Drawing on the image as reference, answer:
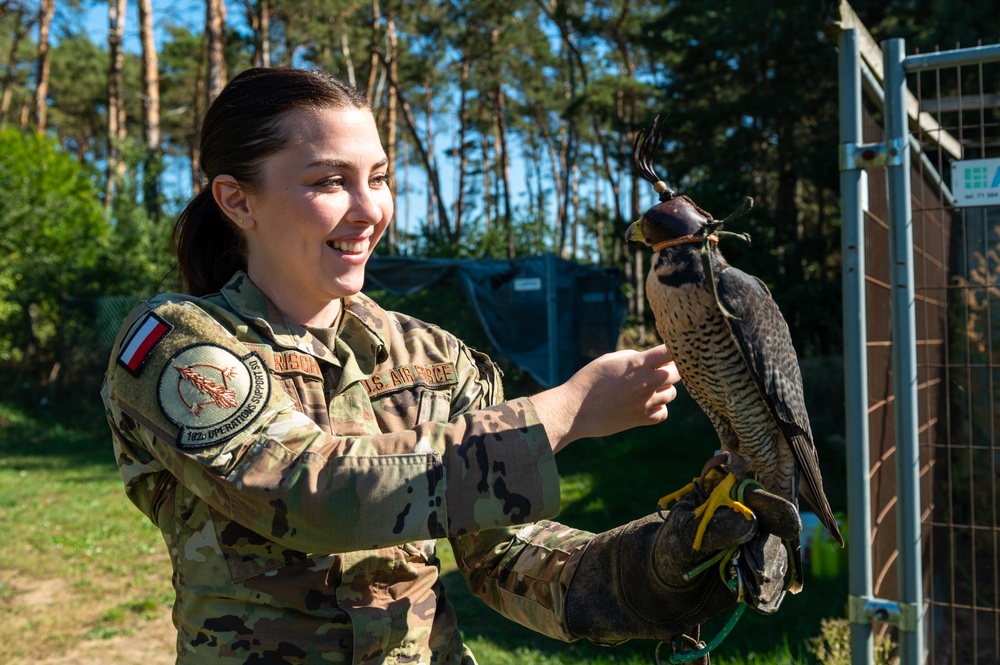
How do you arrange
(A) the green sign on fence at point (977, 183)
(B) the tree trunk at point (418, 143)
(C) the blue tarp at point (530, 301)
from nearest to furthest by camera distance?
(A) the green sign on fence at point (977, 183) < (C) the blue tarp at point (530, 301) < (B) the tree trunk at point (418, 143)

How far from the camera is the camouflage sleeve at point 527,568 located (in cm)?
170

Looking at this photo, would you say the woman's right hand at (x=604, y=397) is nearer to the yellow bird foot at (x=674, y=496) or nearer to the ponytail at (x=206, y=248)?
the yellow bird foot at (x=674, y=496)

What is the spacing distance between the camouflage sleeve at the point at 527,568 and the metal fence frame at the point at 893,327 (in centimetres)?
163

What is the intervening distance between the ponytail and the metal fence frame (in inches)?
88.4

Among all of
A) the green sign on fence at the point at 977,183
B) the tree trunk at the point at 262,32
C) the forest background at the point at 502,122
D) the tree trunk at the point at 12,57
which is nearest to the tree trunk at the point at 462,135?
the forest background at the point at 502,122

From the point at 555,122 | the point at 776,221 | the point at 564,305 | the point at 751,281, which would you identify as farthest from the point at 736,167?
the point at 555,122

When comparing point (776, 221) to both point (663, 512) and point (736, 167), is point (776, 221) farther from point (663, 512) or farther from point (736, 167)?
point (663, 512)

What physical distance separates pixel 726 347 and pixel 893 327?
1.48 meters

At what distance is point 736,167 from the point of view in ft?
42.1

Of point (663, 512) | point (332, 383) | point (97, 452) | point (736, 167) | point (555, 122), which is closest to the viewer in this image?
point (332, 383)

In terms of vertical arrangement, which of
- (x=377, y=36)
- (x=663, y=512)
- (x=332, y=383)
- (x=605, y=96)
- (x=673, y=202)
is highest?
(x=377, y=36)

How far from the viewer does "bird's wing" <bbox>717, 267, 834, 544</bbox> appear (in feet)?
6.11

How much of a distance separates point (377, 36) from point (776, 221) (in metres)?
12.4

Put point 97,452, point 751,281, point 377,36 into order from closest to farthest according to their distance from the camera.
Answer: point 751,281 < point 97,452 < point 377,36
